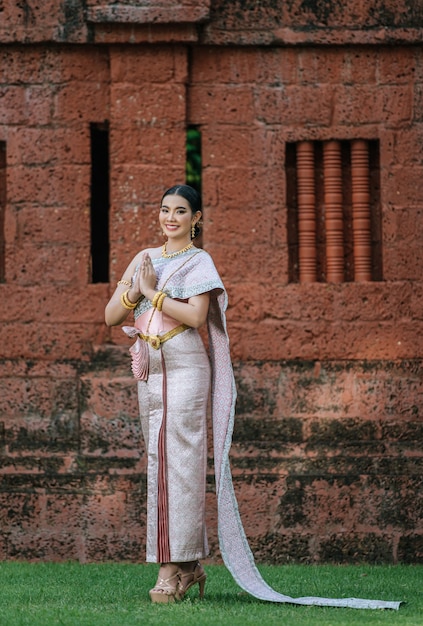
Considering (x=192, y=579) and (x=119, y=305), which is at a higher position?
(x=119, y=305)

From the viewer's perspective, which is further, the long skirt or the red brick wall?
the red brick wall

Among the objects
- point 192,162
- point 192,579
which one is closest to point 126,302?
point 192,579

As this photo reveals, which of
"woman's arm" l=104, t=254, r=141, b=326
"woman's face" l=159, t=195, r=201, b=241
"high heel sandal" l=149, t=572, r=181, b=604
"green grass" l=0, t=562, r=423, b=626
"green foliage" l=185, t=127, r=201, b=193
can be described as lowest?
"green grass" l=0, t=562, r=423, b=626

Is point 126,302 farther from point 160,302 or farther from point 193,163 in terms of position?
point 193,163

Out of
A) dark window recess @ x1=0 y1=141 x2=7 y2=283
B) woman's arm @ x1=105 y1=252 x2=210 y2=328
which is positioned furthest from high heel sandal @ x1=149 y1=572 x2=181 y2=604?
dark window recess @ x1=0 y1=141 x2=7 y2=283

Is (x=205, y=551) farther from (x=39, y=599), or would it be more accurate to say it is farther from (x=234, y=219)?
(x=234, y=219)

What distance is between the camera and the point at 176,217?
5.77 metres

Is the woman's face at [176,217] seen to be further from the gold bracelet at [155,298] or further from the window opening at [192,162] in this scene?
the window opening at [192,162]

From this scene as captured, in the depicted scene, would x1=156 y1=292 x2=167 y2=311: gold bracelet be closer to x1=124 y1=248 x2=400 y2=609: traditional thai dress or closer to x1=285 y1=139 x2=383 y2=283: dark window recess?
x1=124 y1=248 x2=400 y2=609: traditional thai dress

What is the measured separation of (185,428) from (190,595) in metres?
0.88

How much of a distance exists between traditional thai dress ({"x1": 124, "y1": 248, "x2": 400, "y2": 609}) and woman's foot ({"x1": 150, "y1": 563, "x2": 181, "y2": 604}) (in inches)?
2.9

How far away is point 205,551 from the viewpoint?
18.5ft

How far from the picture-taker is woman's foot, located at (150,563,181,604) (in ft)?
18.1

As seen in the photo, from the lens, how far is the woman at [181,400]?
5.56 m
